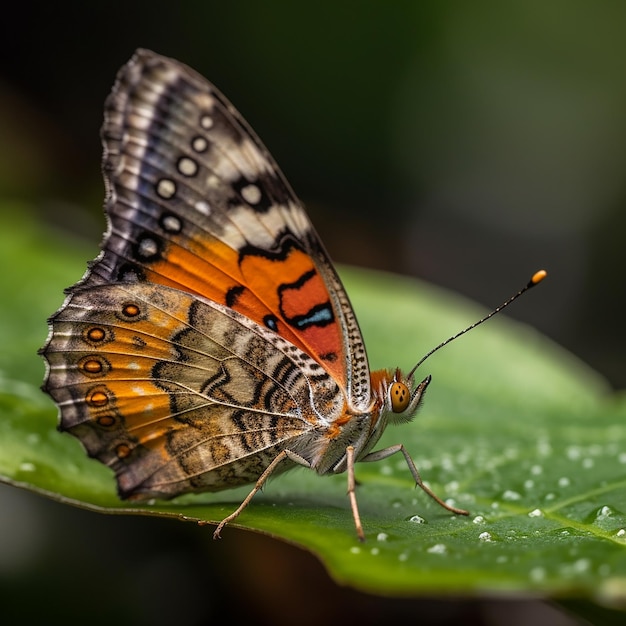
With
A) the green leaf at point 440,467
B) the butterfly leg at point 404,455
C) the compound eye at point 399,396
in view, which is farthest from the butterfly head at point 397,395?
the green leaf at point 440,467

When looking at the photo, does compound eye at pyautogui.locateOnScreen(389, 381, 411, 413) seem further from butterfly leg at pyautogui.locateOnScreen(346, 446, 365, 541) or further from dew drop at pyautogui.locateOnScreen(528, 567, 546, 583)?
dew drop at pyautogui.locateOnScreen(528, 567, 546, 583)

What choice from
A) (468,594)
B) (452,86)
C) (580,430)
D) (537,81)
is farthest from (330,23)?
(468,594)

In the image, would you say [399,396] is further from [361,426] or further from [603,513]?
[603,513]

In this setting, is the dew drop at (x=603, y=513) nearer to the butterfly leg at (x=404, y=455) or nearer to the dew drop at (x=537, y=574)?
the butterfly leg at (x=404, y=455)

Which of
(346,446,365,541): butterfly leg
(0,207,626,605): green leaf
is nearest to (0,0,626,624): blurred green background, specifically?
(0,207,626,605): green leaf

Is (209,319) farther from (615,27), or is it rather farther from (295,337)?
(615,27)

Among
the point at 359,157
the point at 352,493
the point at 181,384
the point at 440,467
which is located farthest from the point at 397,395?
the point at 359,157
